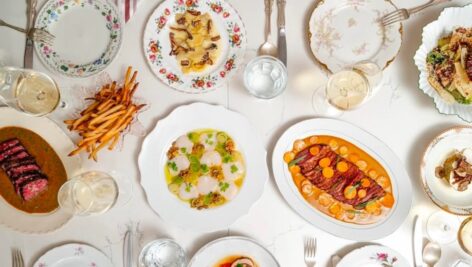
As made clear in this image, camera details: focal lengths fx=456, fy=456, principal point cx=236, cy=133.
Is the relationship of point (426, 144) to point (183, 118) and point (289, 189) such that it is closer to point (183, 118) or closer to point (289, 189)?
point (289, 189)

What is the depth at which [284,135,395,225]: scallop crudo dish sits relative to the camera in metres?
1.54

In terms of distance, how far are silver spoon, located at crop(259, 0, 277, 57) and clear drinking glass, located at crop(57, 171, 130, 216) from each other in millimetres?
650

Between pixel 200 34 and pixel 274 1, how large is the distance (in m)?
0.27

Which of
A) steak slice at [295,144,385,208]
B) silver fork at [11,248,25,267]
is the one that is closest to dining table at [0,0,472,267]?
silver fork at [11,248,25,267]

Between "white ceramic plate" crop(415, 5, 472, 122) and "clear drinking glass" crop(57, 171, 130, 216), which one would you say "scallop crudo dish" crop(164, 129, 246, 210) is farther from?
"white ceramic plate" crop(415, 5, 472, 122)

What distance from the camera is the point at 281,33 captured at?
1.52m

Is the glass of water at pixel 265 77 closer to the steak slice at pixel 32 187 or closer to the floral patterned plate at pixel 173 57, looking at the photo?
the floral patterned plate at pixel 173 57

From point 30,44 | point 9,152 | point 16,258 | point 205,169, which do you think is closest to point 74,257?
point 16,258

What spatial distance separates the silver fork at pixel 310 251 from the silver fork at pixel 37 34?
3.55 feet

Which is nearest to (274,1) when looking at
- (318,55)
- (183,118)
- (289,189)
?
(318,55)

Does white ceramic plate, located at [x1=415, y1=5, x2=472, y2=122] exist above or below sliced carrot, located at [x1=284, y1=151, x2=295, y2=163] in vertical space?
above

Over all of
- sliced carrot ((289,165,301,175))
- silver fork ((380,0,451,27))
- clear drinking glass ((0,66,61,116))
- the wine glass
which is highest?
silver fork ((380,0,451,27))

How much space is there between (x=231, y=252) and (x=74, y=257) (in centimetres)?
51

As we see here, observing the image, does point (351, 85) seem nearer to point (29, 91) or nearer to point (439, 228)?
point (439, 228)
